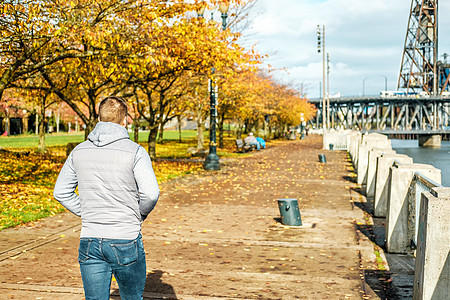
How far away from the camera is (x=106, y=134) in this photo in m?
3.52

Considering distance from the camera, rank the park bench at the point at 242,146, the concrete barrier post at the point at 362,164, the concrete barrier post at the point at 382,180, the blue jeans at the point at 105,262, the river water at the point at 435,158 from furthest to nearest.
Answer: the river water at the point at 435,158 < the park bench at the point at 242,146 < the concrete barrier post at the point at 362,164 < the concrete barrier post at the point at 382,180 < the blue jeans at the point at 105,262

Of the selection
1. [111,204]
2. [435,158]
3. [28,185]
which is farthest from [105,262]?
[435,158]

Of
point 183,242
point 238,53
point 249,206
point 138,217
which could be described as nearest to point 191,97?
point 238,53

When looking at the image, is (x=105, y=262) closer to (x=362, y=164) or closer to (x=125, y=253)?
(x=125, y=253)

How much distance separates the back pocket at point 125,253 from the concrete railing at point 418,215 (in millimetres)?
2626

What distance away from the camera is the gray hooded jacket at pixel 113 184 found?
3.46m

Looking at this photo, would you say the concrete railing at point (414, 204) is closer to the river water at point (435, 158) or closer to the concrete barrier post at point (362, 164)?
the concrete barrier post at point (362, 164)

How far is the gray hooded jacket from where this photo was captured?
3.46m

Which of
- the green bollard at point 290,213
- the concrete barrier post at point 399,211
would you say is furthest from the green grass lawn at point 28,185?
the concrete barrier post at point 399,211

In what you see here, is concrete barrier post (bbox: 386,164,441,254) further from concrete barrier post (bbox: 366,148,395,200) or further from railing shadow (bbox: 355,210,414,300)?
concrete barrier post (bbox: 366,148,395,200)

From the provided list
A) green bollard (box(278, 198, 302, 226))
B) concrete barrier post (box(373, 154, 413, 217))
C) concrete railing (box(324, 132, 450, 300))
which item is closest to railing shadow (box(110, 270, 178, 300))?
concrete railing (box(324, 132, 450, 300))

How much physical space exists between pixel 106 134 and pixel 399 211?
18.2 ft

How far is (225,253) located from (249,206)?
446 centimetres

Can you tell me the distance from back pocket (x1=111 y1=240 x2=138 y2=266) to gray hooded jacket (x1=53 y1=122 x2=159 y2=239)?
58mm
